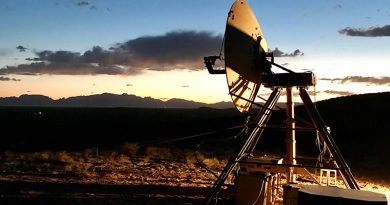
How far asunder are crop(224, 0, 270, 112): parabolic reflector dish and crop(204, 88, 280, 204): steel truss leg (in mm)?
458

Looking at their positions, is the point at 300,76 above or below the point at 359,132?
above

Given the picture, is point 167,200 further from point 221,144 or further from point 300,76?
point 221,144

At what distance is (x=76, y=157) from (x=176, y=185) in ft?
26.2

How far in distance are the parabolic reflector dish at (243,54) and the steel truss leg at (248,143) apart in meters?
0.46

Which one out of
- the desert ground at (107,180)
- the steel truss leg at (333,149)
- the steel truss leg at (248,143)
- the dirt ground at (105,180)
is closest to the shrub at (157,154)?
the desert ground at (107,180)

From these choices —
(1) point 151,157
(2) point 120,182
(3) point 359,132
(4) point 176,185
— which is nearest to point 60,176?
(2) point 120,182

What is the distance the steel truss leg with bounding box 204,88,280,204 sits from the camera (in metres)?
10.0

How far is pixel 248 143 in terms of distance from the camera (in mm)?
10617

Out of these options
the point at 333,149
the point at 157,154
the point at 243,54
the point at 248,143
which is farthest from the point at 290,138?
the point at 157,154

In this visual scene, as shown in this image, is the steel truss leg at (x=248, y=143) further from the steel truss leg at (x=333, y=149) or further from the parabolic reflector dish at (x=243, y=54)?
the steel truss leg at (x=333, y=149)

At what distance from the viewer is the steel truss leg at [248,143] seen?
10.0m

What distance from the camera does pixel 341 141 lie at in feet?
119

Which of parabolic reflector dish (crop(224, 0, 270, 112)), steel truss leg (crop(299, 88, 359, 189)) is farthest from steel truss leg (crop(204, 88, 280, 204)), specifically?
steel truss leg (crop(299, 88, 359, 189))

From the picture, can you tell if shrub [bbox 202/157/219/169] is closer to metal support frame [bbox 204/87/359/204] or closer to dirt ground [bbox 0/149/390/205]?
dirt ground [bbox 0/149/390/205]
